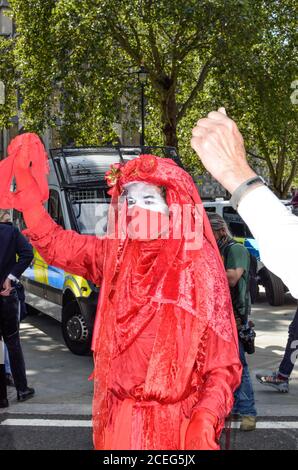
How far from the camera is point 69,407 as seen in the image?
6.18m

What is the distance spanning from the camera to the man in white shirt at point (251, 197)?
1.57 metres

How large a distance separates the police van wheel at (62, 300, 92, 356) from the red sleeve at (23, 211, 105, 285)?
477 cm

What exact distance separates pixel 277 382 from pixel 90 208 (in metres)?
3.13

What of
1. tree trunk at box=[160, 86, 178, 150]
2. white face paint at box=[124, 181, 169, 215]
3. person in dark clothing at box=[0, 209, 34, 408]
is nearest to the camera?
white face paint at box=[124, 181, 169, 215]

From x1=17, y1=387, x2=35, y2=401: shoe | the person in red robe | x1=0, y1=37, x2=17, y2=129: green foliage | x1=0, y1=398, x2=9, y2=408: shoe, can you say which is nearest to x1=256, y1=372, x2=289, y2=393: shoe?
x1=17, y1=387, x2=35, y2=401: shoe

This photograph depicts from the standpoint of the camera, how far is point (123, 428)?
2.82 metres

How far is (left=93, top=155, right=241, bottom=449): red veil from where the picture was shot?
9.21 ft

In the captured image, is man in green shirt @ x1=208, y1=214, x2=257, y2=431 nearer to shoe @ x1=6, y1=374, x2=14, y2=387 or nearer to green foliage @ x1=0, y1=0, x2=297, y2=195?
shoe @ x1=6, y1=374, x2=14, y2=387

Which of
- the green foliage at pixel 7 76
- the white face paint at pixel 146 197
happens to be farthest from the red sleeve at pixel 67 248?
the green foliage at pixel 7 76

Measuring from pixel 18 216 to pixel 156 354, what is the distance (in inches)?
306

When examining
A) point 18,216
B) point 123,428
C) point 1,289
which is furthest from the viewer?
point 18,216

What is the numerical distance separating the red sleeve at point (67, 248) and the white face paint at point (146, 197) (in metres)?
0.24
